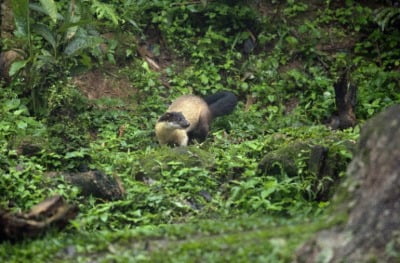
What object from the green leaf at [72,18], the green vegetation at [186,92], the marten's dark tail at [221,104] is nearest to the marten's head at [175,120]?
the green vegetation at [186,92]

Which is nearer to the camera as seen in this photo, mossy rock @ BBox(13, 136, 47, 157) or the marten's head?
mossy rock @ BBox(13, 136, 47, 157)

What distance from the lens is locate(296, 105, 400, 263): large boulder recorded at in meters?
5.11

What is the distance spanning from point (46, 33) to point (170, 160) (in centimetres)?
311

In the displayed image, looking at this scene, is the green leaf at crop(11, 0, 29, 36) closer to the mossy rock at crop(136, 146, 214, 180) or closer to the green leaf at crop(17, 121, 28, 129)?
the green leaf at crop(17, 121, 28, 129)

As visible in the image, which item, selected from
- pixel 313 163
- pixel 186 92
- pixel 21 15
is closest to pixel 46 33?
pixel 21 15

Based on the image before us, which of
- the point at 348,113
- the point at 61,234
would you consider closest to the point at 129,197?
the point at 61,234

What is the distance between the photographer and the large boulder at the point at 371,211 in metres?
5.11

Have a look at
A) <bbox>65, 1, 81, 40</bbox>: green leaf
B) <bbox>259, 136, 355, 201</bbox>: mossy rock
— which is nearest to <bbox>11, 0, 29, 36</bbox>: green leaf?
<bbox>65, 1, 81, 40</bbox>: green leaf

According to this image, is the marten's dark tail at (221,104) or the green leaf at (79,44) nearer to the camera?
the green leaf at (79,44)

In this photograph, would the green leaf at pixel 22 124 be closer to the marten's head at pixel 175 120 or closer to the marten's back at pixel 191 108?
the marten's head at pixel 175 120

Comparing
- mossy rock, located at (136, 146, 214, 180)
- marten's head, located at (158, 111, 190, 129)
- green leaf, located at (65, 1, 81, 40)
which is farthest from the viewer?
green leaf, located at (65, 1, 81, 40)

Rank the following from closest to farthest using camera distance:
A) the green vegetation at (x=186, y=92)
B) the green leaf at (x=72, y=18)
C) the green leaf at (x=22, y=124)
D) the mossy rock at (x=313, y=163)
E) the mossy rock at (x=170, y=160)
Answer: the green vegetation at (x=186, y=92), the mossy rock at (x=313, y=163), the mossy rock at (x=170, y=160), the green leaf at (x=22, y=124), the green leaf at (x=72, y=18)

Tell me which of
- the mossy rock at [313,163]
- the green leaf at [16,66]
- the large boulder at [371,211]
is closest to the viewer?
the large boulder at [371,211]

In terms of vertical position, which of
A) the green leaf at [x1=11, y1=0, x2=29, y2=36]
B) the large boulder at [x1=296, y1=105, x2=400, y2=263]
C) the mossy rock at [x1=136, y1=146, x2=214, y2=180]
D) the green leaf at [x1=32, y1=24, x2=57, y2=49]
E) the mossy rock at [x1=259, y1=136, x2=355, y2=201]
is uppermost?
the green leaf at [x1=11, y1=0, x2=29, y2=36]
